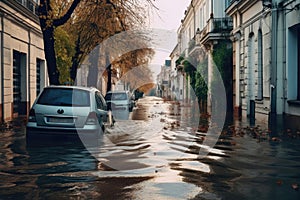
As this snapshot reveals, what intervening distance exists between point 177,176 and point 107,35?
15.5 m

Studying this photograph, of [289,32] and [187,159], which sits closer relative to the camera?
[187,159]

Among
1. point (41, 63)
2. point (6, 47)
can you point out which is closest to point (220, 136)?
point (6, 47)

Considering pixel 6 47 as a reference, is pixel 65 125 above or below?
below

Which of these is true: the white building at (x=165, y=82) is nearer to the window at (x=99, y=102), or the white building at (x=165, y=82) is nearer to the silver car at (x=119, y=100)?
the silver car at (x=119, y=100)

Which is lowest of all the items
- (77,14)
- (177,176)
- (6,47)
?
(177,176)

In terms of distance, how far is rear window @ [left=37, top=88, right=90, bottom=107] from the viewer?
35.3ft

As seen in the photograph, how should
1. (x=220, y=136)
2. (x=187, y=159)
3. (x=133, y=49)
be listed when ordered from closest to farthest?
(x=187, y=159) → (x=220, y=136) → (x=133, y=49)

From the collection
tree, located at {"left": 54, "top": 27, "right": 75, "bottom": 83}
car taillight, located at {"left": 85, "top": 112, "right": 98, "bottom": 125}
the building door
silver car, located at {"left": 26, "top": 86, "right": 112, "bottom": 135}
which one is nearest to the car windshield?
tree, located at {"left": 54, "top": 27, "right": 75, "bottom": 83}

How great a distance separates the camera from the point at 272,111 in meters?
16.2

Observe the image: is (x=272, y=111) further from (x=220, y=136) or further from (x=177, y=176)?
(x=177, y=176)

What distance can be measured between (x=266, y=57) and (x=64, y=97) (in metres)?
9.44

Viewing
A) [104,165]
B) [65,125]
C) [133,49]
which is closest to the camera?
[104,165]

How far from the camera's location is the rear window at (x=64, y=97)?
424 inches

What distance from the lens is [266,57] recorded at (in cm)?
1766
